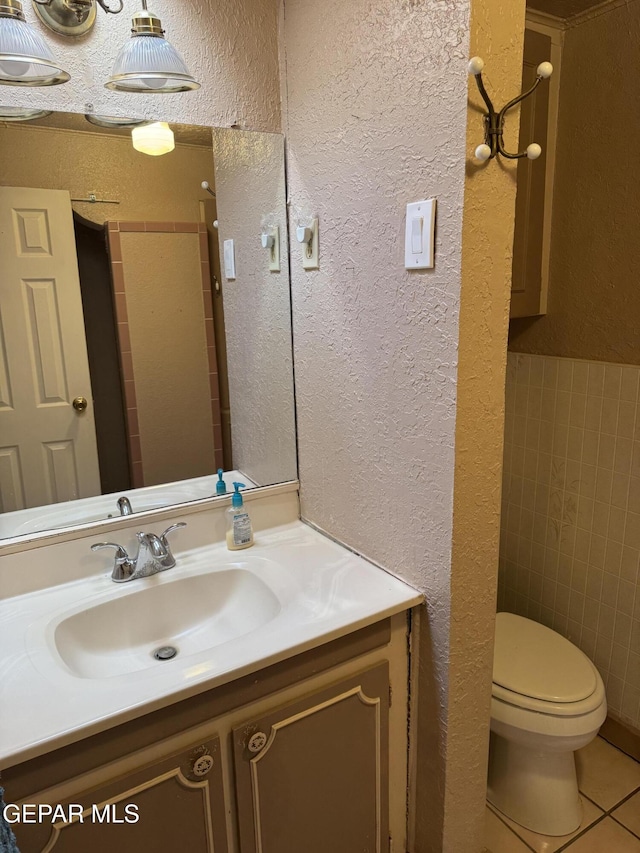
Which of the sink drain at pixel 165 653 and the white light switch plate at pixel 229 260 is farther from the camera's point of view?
the white light switch plate at pixel 229 260

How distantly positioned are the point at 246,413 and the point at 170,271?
400mm

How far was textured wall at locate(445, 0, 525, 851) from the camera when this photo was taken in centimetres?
98

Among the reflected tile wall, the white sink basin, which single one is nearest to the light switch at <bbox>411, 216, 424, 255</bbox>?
the white sink basin

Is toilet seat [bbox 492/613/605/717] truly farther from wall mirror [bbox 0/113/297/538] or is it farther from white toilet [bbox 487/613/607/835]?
wall mirror [bbox 0/113/297/538]

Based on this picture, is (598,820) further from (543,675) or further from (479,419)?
(479,419)

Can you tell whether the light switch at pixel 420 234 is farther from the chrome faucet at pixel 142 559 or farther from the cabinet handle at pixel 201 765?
the cabinet handle at pixel 201 765

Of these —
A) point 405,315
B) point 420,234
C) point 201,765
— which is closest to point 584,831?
point 201,765

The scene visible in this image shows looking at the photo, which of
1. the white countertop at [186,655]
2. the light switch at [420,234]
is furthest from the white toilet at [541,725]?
the light switch at [420,234]

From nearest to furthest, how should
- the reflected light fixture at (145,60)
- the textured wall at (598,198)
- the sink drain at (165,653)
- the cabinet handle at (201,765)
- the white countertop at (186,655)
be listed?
the white countertop at (186,655), the cabinet handle at (201,765), the reflected light fixture at (145,60), the sink drain at (165,653), the textured wall at (598,198)

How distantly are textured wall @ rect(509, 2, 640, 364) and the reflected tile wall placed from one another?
0.11 meters

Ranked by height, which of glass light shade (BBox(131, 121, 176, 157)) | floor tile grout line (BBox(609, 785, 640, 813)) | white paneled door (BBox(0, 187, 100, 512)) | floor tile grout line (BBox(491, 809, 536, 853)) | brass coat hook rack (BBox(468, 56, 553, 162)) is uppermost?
glass light shade (BBox(131, 121, 176, 157))

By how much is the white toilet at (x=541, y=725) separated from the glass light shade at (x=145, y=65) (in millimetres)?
1573

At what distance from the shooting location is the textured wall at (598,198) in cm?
165

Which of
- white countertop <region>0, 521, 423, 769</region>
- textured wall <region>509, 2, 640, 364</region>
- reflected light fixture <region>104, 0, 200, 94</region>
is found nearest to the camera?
white countertop <region>0, 521, 423, 769</region>
